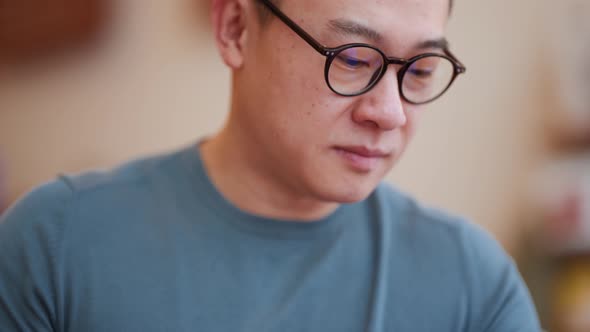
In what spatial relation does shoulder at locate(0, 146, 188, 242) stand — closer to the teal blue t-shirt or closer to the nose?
the teal blue t-shirt

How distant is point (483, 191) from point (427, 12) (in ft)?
7.21

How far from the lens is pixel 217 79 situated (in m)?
3.16

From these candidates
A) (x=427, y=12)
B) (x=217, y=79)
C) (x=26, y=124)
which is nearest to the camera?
(x=427, y=12)

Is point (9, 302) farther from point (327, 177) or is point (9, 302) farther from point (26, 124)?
point (26, 124)

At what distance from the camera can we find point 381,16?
115 centimetres

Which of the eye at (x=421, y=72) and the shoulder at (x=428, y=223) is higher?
the eye at (x=421, y=72)

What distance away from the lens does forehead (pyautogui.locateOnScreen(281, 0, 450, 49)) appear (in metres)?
1.15

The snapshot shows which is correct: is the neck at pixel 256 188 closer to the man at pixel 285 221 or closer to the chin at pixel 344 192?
the man at pixel 285 221

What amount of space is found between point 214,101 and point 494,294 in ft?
6.54

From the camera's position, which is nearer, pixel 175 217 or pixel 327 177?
pixel 327 177

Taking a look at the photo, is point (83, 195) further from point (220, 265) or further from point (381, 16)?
point (381, 16)

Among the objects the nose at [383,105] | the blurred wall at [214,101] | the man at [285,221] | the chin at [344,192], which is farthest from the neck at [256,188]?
the blurred wall at [214,101]

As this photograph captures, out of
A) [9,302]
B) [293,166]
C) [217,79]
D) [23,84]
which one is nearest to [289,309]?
[293,166]

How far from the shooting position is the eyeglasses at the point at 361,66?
1166 mm
